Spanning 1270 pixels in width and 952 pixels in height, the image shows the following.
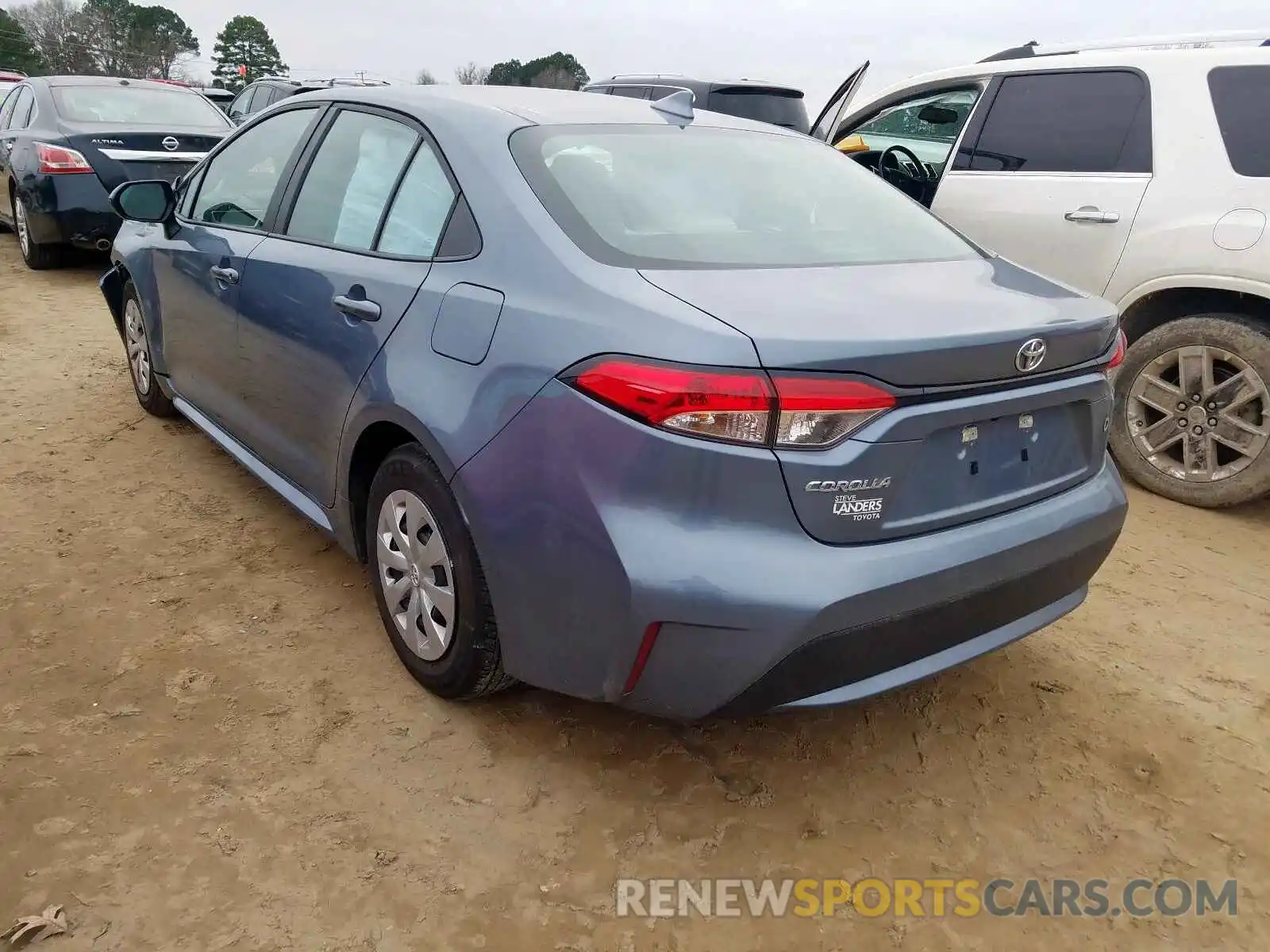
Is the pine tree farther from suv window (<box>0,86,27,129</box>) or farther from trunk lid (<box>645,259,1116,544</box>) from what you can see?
trunk lid (<box>645,259,1116,544</box>)

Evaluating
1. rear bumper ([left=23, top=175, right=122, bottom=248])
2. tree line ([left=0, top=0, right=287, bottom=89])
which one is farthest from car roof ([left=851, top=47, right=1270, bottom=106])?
tree line ([left=0, top=0, right=287, bottom=89])

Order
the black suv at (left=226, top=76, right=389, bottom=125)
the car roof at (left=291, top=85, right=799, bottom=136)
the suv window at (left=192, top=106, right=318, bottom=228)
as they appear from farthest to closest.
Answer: the black suv at (left=226, top=76, right=389, bottom=125), the suv window at (left=192, top=106, right=318, bottom=228), the car roof at (left=291, top=85, right=799, bottom=136)

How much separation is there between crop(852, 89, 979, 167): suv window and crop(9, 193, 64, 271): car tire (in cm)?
690

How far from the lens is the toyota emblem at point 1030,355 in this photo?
6.59 ft

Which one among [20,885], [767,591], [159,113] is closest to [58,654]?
[20,885]

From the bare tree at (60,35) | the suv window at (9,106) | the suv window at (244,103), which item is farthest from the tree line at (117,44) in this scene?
the suv window at (9,106)

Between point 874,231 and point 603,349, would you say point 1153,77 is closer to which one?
point 874,231

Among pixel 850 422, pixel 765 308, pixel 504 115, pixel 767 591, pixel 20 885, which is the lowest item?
pixel 20 885

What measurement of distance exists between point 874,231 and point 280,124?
7.09 feet

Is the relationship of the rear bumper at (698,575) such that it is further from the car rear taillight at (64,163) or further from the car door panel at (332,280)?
the car rear taillight at (64,163)

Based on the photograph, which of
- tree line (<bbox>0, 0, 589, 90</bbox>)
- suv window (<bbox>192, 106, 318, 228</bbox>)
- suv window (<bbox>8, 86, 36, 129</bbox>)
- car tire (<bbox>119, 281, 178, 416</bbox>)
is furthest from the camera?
tree line (<bbox>0, 0, 589, 90</bbox>)

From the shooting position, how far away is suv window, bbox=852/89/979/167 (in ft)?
16.3

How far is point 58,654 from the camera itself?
2.75m

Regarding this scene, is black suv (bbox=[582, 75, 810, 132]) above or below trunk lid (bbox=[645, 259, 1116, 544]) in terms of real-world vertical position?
above
